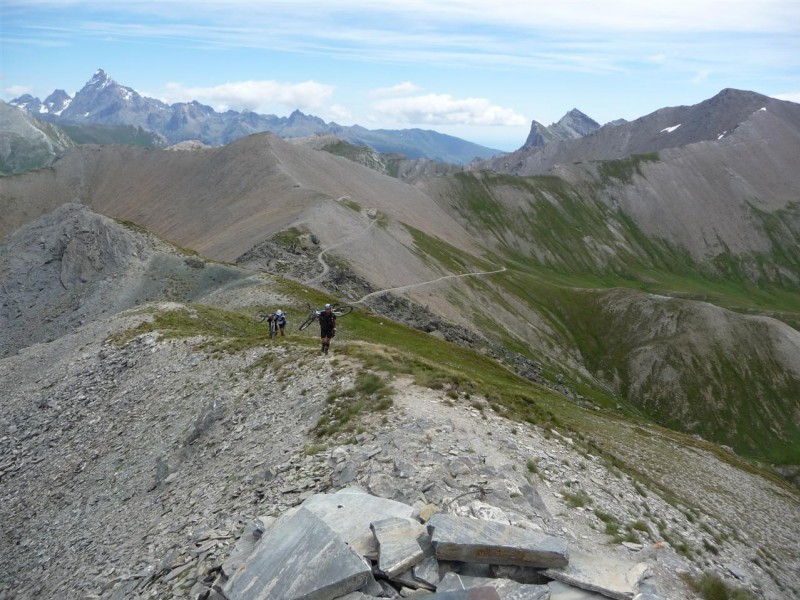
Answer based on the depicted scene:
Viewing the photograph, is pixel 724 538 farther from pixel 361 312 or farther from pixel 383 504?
pixel 361 312

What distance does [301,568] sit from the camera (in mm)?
13742

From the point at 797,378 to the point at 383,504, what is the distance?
14277 cm

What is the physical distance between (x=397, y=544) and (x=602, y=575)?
5.29m

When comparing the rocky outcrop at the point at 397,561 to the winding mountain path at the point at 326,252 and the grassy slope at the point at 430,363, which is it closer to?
the grassy slope at the point at 430,363

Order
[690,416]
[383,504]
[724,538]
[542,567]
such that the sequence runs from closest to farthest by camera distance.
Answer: [542,567], [383,504], [724,538], [690,416]

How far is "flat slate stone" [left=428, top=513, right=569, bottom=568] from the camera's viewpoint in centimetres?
1402

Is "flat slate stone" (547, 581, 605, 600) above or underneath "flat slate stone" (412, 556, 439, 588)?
underneath

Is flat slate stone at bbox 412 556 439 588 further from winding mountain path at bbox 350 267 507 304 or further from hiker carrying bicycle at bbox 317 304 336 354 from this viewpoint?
winding mountain path at bbox 350 267 507 304

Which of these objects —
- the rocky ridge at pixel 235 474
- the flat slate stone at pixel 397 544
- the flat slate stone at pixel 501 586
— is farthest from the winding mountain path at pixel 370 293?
the flat slate stone at pixel 501 586

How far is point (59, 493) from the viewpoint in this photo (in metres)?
29.3

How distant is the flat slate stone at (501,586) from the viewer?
13.1 meters

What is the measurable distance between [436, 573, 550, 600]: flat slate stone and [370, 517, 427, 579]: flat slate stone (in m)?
0.94

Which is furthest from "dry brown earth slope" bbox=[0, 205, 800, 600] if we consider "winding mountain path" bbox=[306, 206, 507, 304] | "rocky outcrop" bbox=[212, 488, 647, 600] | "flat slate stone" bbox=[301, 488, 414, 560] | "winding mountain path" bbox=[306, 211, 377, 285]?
"winding mountain path" bbox=[306, 206, 507, 304]

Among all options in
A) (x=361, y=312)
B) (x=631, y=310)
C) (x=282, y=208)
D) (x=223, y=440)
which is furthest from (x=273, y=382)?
(x=631, y=310)
